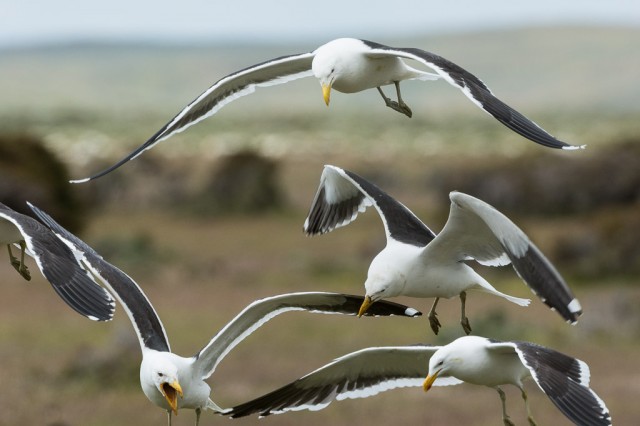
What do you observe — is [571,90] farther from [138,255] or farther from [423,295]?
[423,295]

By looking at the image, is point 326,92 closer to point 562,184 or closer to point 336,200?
point 336,200

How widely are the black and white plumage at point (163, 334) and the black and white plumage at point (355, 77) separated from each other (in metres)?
0.65

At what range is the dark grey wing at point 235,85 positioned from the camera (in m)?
8.87

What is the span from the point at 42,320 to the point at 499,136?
55235mm

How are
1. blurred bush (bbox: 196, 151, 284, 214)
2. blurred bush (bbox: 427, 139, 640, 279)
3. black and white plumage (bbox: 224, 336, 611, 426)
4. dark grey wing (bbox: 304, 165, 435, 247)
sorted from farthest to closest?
blurred bush (bbox: 196, 151, 284, 214) → blurred bush (bbox: 427, 139, 640, 279) → dark grey wing (bbox: 304, 165, 435, 247) → black and white plumage (bbox: 224, 336, 611, 426)

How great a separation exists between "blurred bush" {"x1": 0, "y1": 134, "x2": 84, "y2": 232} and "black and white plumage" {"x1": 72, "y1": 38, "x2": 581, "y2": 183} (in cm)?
1647

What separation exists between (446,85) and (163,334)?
16635cm

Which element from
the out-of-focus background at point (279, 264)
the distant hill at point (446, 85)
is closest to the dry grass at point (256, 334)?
the out-of-focus background at point (279, 264)

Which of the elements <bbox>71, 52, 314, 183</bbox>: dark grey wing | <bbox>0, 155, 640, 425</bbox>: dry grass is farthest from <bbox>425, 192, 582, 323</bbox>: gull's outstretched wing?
<bbox>0, 155, 640, 425</bbox>: dry grass

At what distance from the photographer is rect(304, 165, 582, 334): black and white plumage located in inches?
271

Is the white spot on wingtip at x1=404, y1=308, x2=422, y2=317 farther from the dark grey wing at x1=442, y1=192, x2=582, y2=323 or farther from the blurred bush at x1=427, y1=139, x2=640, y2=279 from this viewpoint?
the blurred bush at x1=427, y1=139, x2=640, y2=279

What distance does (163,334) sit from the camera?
8703 millimetres

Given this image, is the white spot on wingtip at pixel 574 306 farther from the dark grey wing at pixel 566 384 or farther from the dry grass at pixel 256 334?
the dry grass at pixel 256 334

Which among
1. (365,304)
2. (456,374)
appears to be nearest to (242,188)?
(365,304)
